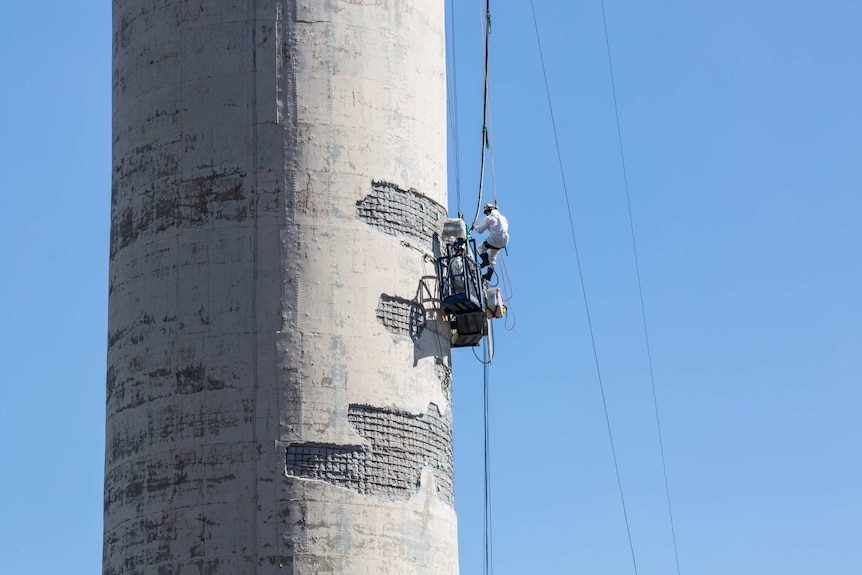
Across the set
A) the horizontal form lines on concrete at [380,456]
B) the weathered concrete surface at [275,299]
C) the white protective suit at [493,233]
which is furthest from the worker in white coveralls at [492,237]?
the horizontal form lines on concrete at [380,456]

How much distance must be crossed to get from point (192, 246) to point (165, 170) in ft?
4.55

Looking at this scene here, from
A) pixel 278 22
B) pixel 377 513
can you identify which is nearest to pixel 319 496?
pixel 377 513

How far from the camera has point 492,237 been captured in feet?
96.0

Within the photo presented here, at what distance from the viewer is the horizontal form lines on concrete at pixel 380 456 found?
25656 millimetres

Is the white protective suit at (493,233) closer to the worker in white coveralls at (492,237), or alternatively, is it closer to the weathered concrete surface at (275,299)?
the worker in white coveralls at (492,237)

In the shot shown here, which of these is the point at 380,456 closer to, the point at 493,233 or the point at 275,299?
the point at 275,299

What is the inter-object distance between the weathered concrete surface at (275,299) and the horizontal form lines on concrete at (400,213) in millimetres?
34

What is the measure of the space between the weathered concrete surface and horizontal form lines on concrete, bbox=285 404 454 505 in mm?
29

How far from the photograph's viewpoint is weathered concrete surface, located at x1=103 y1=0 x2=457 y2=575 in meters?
25.5

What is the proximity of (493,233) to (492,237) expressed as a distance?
7 centimetres

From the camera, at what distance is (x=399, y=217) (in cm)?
2742

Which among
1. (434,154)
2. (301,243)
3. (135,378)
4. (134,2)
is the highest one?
(134,2)

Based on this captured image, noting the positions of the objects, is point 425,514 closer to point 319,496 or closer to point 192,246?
point 319,496

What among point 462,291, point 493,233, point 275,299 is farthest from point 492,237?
point 275,299
